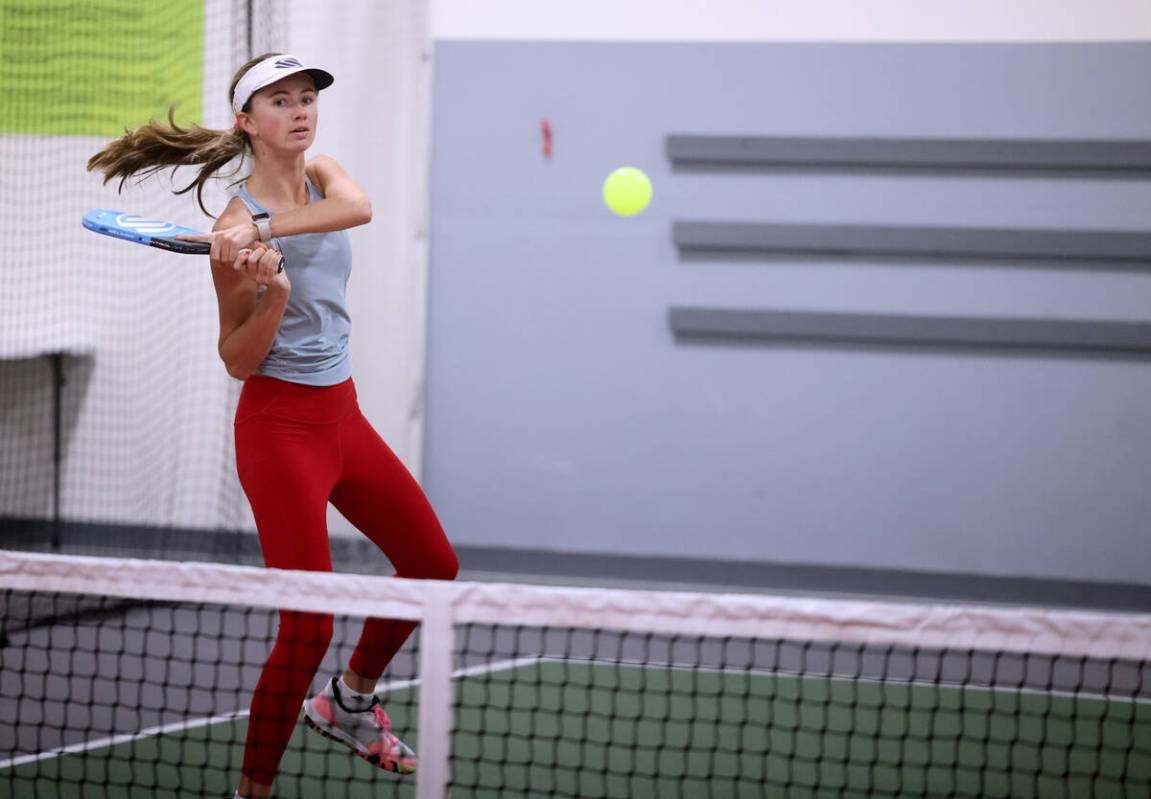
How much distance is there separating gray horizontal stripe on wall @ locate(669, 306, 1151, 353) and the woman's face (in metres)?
3.04

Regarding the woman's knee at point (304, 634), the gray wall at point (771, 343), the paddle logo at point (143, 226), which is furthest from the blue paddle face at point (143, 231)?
the gray wall at point (771, 343)

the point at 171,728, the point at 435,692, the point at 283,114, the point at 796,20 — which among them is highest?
the point at 796,20

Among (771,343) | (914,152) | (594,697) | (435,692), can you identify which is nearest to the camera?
(435,692)

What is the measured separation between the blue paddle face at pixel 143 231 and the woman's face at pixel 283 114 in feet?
0.91

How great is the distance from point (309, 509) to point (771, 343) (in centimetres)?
329

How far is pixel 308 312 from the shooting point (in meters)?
2.64

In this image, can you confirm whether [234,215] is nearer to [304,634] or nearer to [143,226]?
[143,226]

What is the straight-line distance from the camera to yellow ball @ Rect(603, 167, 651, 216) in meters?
4.94

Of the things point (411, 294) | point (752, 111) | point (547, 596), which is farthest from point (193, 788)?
point (752, 111)

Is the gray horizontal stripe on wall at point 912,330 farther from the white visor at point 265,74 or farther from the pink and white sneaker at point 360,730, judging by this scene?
the white visor at point 265,74

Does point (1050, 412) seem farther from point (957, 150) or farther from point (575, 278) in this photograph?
point (575, 278)

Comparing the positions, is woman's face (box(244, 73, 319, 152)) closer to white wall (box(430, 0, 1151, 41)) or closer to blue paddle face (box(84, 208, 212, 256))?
blue paddle face (box(84, 208, 212, 256))

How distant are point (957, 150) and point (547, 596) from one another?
3.85 m

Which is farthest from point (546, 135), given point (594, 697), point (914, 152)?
point (594, 697)
